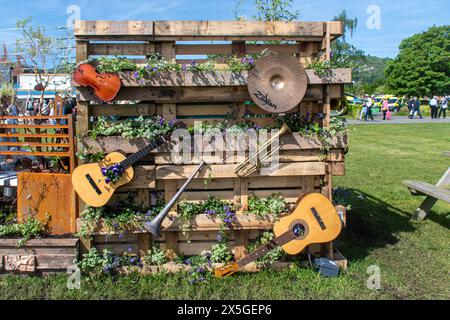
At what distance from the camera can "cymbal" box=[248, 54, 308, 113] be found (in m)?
4.29

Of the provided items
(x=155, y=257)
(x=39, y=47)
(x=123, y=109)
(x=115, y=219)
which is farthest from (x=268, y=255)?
(x=39, y=47)

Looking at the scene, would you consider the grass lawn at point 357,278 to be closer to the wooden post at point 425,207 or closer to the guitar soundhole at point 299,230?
the wooden post at point 425,207

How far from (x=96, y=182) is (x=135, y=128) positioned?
27.0 inches

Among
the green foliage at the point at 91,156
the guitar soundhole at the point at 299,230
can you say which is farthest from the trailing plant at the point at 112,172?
the guitar soundhole at the point at 299,230

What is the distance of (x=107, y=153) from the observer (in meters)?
4.42

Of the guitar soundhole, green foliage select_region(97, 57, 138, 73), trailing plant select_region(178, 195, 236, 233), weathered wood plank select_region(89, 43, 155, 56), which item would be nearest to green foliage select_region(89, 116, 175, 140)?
green foliage select_region(97, 57, 138, 73)

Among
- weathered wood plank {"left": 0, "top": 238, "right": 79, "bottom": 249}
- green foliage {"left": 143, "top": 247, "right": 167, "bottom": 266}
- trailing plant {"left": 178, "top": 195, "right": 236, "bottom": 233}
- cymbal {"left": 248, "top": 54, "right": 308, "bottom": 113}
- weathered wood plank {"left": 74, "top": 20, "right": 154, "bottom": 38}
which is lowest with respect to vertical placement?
green foliage {"left": 143, "top": 247, "right": 167, "bottom": 266}

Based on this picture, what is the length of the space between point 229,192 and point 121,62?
179cm

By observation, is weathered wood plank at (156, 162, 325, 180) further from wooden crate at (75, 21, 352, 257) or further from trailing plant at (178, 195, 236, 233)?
trailing plant at (178, 195, 236, 233)

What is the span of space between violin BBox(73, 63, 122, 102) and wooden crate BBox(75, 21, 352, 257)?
0.35 feet

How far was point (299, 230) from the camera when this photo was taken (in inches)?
173

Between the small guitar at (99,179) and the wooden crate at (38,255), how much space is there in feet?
1.76
